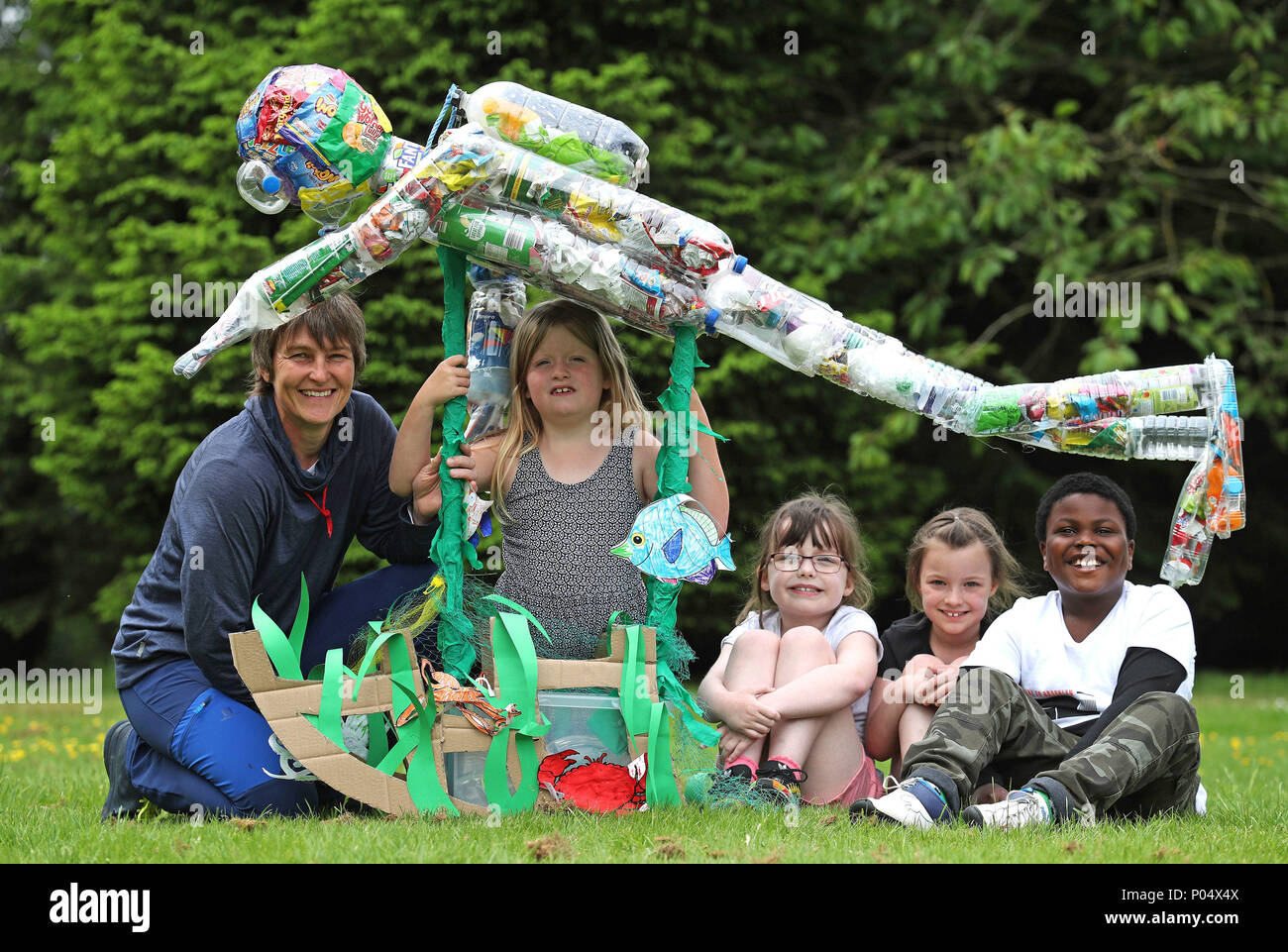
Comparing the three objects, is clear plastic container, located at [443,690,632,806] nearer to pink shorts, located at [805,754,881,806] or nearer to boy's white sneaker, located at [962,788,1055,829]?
pink shorts, located at [805,754,881,806]

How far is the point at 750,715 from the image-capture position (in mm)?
3287

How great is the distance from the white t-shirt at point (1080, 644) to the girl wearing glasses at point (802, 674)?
334mm

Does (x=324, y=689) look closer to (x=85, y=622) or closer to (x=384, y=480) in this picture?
(x=384, y=480)

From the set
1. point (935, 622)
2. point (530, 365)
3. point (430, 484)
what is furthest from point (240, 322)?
point (935, 622)

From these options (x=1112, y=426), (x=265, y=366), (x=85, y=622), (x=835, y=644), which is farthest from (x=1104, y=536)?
(x=85, y=622)

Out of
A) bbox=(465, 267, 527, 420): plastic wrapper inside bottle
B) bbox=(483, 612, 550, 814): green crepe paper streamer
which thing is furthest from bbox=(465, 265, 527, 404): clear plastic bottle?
bbox=(483, 612, 550, 814): green crepe paper streamer

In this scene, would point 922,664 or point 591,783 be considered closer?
point 591,783

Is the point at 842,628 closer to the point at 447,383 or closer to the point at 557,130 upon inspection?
the point at 447,383

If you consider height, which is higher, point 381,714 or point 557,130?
point 557,130

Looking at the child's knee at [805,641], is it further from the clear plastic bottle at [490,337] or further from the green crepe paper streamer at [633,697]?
the clear plastic bottle at [490,337]

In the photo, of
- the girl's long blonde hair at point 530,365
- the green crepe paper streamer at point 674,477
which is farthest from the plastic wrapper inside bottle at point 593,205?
the girl's long blonde hair at point 530,365

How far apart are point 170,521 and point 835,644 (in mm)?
1783

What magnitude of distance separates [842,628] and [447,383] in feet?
4.06

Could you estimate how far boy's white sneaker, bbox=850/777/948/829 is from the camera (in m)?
2.91
